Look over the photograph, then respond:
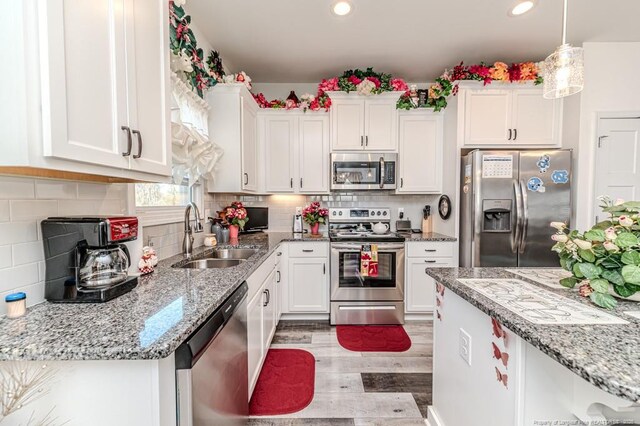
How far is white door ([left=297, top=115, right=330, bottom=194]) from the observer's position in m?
3.30

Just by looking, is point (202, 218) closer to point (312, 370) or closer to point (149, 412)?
point (312, 370)

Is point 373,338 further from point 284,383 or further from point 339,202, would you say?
point 339,202

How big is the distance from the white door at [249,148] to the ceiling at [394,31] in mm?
549

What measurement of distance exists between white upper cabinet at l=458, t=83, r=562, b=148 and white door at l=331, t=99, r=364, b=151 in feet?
3.37

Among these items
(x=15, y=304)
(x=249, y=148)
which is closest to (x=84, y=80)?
(x=15, y=304)

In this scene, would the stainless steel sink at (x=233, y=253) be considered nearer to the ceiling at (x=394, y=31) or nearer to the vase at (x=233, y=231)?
the vase at (x=233, y=231)

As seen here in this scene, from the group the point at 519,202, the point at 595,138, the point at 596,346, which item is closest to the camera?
the point at 596,346

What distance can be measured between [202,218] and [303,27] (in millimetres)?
1887

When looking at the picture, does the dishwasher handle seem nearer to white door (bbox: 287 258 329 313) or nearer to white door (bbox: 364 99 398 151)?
white door (bbox: 287 258 329 313)

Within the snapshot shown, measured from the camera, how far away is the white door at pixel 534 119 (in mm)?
2961

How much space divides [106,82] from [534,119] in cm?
359

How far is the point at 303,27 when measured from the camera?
7.98ft

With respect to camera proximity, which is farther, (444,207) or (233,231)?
(444,207)

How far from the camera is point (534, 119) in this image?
298 cm
